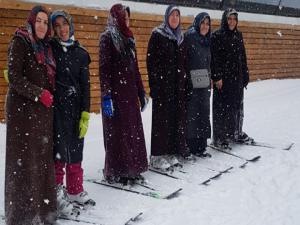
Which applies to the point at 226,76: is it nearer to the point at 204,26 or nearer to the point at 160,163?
the point at 204,26

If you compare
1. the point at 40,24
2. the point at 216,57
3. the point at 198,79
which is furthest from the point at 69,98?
the point at 216,57

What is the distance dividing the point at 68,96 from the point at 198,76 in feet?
7.36

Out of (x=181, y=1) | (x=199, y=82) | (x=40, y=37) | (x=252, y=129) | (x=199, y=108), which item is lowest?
(x=252, y=129)

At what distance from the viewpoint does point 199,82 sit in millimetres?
5793

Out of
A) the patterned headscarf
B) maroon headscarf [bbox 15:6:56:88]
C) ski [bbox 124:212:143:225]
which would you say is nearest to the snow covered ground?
ski [bbox 124:212:143:225]

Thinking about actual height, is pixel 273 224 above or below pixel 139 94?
below

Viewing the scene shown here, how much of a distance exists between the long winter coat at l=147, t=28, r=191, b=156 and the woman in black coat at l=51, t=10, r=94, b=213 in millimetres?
1330

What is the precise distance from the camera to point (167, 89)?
5.37 meters

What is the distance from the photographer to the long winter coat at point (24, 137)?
3.52m

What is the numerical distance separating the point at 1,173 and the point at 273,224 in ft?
10.5

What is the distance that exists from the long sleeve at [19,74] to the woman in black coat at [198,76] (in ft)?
8.37

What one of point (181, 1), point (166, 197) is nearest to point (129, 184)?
point (166, 197)

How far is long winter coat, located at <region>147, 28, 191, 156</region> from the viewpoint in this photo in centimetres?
530

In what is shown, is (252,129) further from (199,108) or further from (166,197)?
(166,197)
